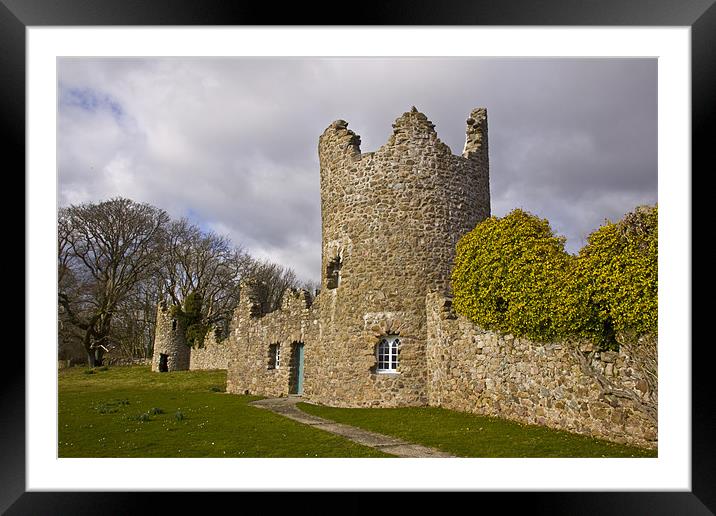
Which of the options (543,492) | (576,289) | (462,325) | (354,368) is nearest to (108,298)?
(354,368)

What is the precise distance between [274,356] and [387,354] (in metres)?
6.88

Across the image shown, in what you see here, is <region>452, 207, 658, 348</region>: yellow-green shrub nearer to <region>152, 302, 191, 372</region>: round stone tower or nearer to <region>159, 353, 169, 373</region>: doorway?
<region>152, 302, 191, 372</region>: round stone tower

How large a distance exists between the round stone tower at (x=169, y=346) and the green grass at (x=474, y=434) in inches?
883

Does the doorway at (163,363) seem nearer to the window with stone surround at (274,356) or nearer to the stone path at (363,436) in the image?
the window with stone surround at (274,356)

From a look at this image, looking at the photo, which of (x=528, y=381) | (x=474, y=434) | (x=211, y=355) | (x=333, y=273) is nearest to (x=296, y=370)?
(x=333, y=273)

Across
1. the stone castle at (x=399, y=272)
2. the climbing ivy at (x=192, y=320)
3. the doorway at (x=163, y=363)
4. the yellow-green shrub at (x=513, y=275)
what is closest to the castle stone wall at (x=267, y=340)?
the stone castle at (x=399, y=272)

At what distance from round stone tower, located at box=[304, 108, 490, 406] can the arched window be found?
0.03m

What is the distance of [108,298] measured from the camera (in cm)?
3356

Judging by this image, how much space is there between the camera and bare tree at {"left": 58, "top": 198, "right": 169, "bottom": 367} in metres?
31.7

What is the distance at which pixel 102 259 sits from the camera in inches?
1314

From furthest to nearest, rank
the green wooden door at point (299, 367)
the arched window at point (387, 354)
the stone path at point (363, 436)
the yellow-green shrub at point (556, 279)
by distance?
the green wooden door at point (299, 367) → the arched window at point (387, 354) → the stone path at point (363, 436) → the yellow-green shrub at point (556, 279)
